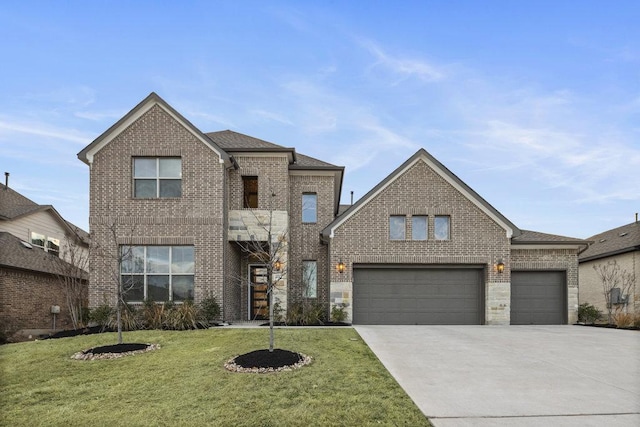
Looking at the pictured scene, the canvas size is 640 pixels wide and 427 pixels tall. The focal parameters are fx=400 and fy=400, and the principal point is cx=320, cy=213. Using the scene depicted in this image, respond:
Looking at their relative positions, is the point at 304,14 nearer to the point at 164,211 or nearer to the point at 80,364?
the point at 164,211

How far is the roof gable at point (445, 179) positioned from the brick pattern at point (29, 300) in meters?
12.7

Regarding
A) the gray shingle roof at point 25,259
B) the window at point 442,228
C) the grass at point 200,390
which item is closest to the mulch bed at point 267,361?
the grass at point 200,390

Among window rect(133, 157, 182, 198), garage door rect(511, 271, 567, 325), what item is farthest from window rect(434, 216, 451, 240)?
window rect(133, 157, 182, 198)

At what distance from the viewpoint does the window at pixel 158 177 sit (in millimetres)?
14828

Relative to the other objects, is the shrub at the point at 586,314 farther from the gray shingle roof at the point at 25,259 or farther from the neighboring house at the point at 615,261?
the gray shingle roof at the point at 25,259

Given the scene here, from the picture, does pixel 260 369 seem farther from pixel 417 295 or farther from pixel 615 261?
pixel 615 261

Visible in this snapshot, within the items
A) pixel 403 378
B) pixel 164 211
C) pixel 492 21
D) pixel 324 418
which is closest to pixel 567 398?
pixel 403 378

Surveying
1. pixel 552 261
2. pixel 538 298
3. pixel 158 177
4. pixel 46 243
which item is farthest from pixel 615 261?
pixel 46 243

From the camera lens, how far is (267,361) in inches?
305

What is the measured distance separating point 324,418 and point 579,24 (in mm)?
9587

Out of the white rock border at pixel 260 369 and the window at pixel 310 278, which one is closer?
the white rock border at pixel 260 369

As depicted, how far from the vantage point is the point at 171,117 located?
14906 mm

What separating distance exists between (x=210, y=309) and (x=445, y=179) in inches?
392

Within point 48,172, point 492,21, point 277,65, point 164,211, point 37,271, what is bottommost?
point 37,271
